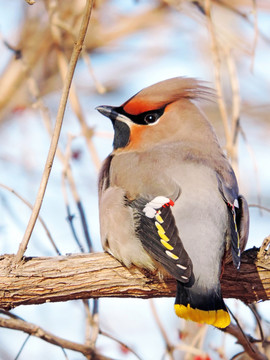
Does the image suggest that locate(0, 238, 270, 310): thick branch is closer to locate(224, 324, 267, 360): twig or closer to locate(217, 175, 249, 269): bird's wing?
locate(217, 175, 249, 269): bird's wing

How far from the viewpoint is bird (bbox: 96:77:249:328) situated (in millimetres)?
2854

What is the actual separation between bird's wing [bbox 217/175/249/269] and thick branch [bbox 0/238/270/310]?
0.33 feet

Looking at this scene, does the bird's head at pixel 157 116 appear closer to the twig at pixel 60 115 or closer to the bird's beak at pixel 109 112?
the bird's beak at pixel 109 112

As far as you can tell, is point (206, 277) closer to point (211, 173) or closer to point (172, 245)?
point (172, 245)

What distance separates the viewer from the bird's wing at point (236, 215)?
3016mm

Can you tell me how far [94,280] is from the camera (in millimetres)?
3064

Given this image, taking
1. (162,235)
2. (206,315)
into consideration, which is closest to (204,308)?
(206,315)

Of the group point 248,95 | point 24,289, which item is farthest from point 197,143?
point 248,95

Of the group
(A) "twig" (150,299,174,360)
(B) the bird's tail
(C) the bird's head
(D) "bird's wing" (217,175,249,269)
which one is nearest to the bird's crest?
(C) the bird's head

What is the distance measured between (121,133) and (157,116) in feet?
0.71

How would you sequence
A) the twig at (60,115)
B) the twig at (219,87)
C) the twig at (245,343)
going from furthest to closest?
1. the twig at (219,87)
2. the twig at (245,343)
3. the twig at (60,115)

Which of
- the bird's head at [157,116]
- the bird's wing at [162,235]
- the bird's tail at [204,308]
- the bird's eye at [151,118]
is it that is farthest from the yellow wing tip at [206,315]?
the bird's eye at [151,118]

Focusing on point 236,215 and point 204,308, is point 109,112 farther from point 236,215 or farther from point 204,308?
point 204,308

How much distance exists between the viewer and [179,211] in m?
3.02
